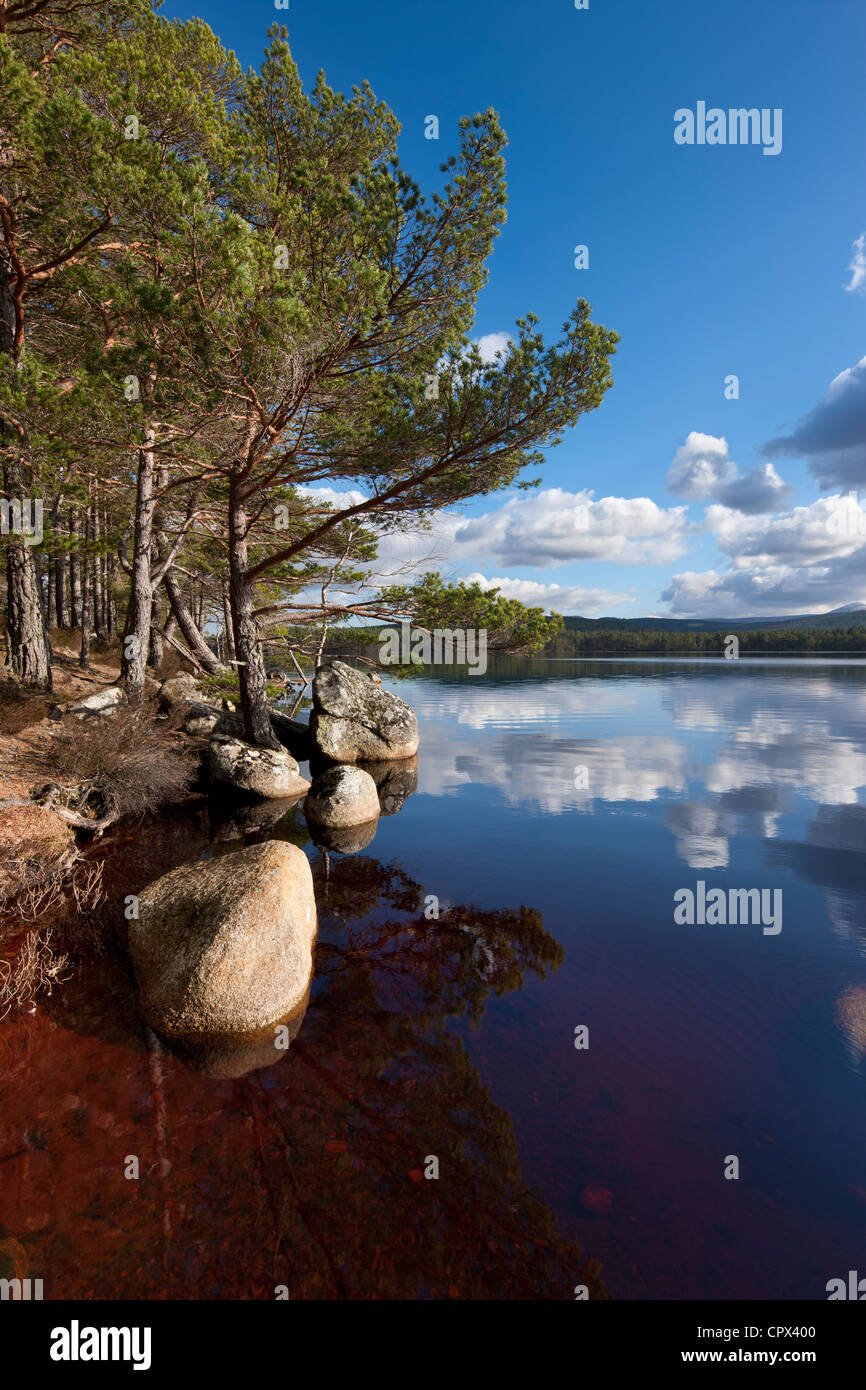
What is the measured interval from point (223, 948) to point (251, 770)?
8504 millimetres

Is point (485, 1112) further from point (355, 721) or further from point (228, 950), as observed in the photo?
point (355, 721)

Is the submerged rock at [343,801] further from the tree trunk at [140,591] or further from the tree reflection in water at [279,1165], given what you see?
the tree reflection in water at [279,1165]

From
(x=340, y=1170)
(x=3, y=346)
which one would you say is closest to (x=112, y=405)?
(x=3, y=346)

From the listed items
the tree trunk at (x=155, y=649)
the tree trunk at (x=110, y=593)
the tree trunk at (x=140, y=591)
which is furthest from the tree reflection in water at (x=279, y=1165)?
the tree trunk at (x=110, y=593)

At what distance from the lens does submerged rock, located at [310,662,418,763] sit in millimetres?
17031

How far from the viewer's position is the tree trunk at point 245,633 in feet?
43.9

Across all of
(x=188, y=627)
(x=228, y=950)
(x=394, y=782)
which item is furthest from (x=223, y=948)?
(x=188, y=627)

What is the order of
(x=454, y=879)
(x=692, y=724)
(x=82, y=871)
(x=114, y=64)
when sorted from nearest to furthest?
(x=82, y=871), (x=454, y=879), (x=114, y=64), (x=692, y=724)

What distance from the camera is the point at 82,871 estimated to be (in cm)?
836

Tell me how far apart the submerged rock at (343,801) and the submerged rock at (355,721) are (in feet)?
14.0

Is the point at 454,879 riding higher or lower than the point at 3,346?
lower

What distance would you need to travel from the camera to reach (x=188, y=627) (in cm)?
2100

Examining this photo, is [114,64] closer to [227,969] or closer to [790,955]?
[227,969]

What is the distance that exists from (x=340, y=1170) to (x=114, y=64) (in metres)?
16.1
